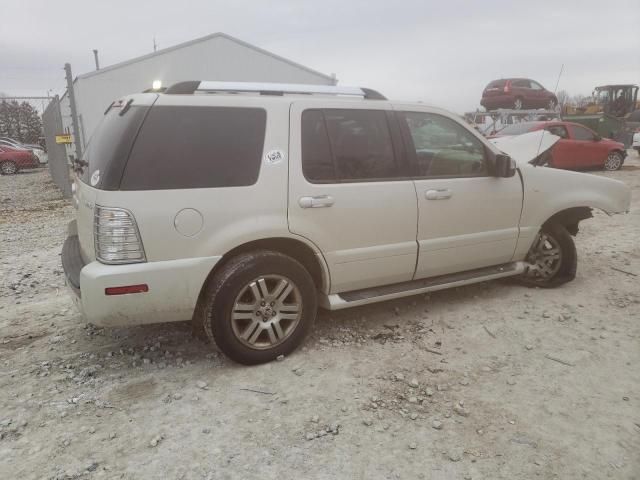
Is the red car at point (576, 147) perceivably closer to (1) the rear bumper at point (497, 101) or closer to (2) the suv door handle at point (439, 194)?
(1) the rear bumper at point (497, 101)

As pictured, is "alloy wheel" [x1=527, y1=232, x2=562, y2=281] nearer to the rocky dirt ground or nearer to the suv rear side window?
the rocky dirt ground

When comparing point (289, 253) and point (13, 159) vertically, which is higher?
point (289, 253)

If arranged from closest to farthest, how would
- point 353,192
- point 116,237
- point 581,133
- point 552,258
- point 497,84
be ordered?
point 116,237 → point 353,192 → point 552,258 → point 581,133 → point 497,84

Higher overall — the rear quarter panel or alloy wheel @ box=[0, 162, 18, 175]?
the rear quarter panel

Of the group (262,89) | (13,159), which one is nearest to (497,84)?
(262,89)

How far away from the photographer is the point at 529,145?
16.7ft

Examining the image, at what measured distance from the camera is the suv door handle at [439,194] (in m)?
3.76

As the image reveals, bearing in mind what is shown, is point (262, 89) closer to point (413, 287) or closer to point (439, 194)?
point (439, 194)

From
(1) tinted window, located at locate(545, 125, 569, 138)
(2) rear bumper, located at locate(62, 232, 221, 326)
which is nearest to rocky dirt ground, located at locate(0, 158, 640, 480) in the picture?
(2) rear bumper, located at locate(62, 232, 221, 326)

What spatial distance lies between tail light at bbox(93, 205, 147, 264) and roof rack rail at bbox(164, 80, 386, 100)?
90 centimetres

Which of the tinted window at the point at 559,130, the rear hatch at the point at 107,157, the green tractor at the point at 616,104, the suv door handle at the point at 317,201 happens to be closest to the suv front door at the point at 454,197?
the suv door handle at the point at 317,201

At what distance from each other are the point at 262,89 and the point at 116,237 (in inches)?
56.3

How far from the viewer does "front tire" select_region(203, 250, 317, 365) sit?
122 inches

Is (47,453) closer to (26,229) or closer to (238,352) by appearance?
(238,352)
